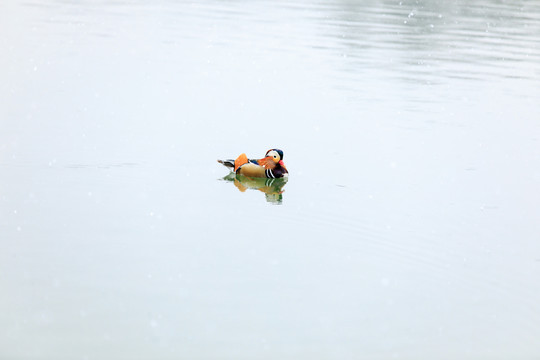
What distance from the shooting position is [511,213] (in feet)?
44.5

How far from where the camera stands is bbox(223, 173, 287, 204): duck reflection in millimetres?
13750

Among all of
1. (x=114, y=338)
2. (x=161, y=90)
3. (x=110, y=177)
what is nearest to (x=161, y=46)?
(x=161, y=90)

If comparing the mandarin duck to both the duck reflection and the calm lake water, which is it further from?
the calm lake water

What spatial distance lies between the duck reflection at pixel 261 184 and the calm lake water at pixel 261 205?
0.23 m

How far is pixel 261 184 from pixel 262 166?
0.91 ft

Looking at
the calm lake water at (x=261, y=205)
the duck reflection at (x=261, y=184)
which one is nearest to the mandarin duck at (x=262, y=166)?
the duck reflection at (x=261, y=184)

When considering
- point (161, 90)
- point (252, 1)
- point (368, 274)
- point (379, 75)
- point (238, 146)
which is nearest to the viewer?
point (368, 274)

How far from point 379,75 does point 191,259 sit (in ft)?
48.4

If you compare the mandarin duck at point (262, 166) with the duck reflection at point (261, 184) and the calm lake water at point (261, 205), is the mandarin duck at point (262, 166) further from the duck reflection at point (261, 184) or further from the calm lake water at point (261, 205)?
the calm lake water at point (261, 205)

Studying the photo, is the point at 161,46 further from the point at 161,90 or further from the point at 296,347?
the point at 296,347

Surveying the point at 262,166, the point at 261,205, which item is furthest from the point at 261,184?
the point at 261,205

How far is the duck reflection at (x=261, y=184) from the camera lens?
45.1 feet

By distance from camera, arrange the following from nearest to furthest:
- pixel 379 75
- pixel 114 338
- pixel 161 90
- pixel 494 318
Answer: pixel 114 338, pixel 494 318, pixel 161 90, pixel 379 75

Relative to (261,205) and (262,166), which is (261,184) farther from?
(261,205)
